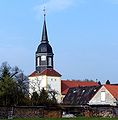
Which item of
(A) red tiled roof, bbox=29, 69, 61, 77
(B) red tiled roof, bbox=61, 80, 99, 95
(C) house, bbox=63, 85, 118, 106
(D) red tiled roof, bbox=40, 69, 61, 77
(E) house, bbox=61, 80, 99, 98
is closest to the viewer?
(C) house, bbox=63, 85, 118, 106

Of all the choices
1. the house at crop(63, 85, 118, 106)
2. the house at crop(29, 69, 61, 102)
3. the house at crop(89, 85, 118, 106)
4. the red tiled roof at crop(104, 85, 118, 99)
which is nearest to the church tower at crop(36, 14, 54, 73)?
the house at crop(29, 69, 61, 102)

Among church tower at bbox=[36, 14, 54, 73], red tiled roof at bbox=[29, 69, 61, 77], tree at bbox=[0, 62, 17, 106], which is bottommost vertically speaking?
tree at bbox=[0, 62, 17, 106]

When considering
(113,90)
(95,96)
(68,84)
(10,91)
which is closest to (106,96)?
(113,90)

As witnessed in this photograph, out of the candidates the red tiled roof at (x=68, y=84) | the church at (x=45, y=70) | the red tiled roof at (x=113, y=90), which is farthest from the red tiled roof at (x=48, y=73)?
the red tiled roof at (x=113, y=90)

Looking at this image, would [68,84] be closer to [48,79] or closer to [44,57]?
[48,79]

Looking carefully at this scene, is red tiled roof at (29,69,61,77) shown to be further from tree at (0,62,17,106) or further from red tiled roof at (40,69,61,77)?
tree at (0,62,17,106)

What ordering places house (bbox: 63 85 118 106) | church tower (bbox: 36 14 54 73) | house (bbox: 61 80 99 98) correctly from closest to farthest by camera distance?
1. house (bbox: 63 85 118 106)
2. church tower (bbox: 36 14 54 73)
3. house (bbox: 61 80 99 98)

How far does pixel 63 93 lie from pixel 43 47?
12826 millimetres

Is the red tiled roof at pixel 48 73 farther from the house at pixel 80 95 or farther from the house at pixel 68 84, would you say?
the house at pixel 80 95

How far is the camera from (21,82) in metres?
83.2

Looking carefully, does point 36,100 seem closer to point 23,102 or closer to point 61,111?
point 23,102

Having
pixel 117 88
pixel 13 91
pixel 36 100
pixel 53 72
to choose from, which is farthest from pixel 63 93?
pixel 13 91

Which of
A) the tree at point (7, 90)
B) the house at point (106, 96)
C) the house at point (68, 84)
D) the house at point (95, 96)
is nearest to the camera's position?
the tree at point (7, 90)

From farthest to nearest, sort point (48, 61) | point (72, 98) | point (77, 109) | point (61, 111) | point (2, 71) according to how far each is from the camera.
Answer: point (48, 61), point (72, 98), point (2, 71), point (77, 109), point (61, 111)
